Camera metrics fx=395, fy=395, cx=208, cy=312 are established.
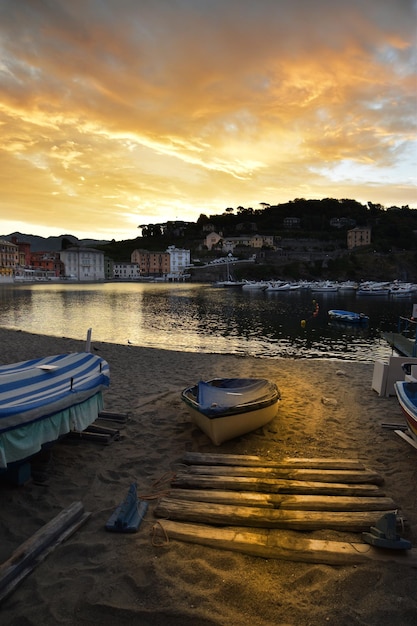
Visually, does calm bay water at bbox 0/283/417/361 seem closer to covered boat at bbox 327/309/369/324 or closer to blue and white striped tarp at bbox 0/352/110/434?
covered boat at bbox 327/309/369/324

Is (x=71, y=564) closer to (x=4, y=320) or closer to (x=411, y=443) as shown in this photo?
(x=411, y=443)

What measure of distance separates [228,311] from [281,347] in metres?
24.5

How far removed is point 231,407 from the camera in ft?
26.3

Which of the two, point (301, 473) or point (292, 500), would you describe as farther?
point (301, 473)

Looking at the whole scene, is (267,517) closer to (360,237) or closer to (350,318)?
(350,318)

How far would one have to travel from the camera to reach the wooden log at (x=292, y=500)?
5.54 meters

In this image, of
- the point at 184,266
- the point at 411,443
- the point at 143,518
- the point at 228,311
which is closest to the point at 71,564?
the point at 143,518

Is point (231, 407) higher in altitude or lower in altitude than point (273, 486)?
higher

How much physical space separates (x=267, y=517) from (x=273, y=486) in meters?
0.89

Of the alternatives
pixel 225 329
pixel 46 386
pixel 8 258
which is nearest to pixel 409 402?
pixel 46 386

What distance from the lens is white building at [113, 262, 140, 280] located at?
6927 inches

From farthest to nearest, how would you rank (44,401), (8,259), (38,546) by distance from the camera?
1. (8,259)
2. (44,401)
3. (38,546)

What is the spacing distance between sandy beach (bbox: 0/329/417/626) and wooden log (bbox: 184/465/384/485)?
351 mm

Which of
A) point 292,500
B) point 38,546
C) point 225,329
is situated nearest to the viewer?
point 38,546
